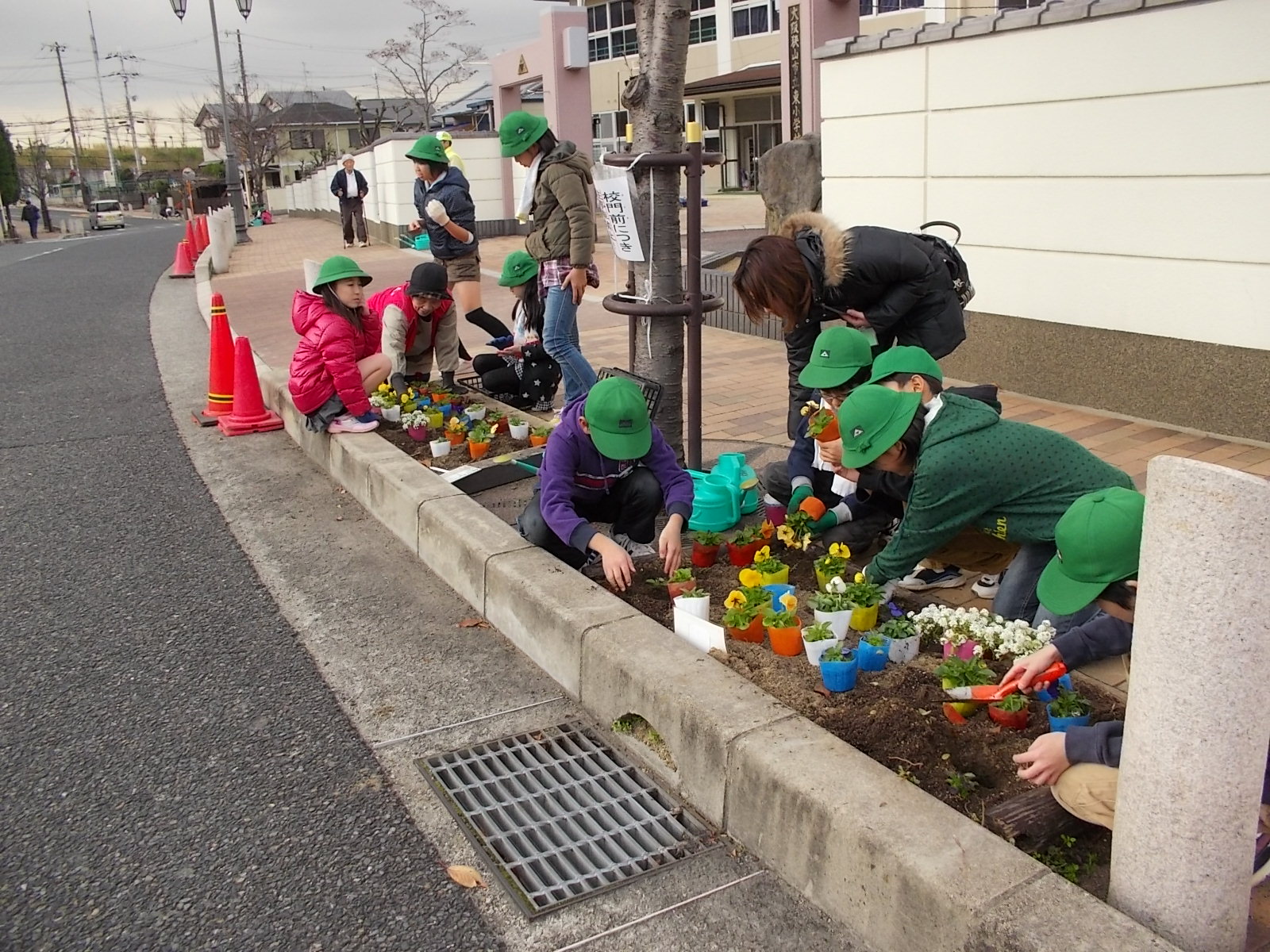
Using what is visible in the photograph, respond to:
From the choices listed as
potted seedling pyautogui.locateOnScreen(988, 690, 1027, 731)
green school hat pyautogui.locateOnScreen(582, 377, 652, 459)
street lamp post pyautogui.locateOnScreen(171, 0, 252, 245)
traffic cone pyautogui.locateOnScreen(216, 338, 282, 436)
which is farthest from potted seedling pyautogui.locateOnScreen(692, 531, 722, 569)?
street lamp post pyautogui.locateOnScreen(171, 0, 252, 245)

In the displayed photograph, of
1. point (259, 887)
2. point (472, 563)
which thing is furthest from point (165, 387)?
point (259, 887)

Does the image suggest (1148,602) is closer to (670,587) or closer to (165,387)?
(670,587)

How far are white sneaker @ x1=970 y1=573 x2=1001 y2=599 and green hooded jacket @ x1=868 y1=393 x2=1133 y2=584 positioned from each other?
67 cm

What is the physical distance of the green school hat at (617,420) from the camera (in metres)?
3.68

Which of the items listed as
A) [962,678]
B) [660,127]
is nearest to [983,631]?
[962,678]

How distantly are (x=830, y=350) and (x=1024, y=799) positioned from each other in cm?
202

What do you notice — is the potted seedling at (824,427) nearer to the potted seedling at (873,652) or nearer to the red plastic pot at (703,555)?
the red plastic pot at (703,555)

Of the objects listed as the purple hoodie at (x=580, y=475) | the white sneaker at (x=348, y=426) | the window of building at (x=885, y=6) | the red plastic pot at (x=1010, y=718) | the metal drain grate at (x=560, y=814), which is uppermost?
the window of building at (x=885, y=6)

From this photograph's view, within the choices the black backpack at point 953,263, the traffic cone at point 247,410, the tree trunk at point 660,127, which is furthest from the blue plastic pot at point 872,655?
the traffic cone at point 247,410

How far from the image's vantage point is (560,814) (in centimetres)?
284

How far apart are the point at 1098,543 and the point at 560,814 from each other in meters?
1.51

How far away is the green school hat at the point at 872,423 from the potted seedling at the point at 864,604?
0.42 metres

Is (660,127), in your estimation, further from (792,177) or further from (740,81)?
(740,81)

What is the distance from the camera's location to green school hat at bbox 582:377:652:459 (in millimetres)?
3680
